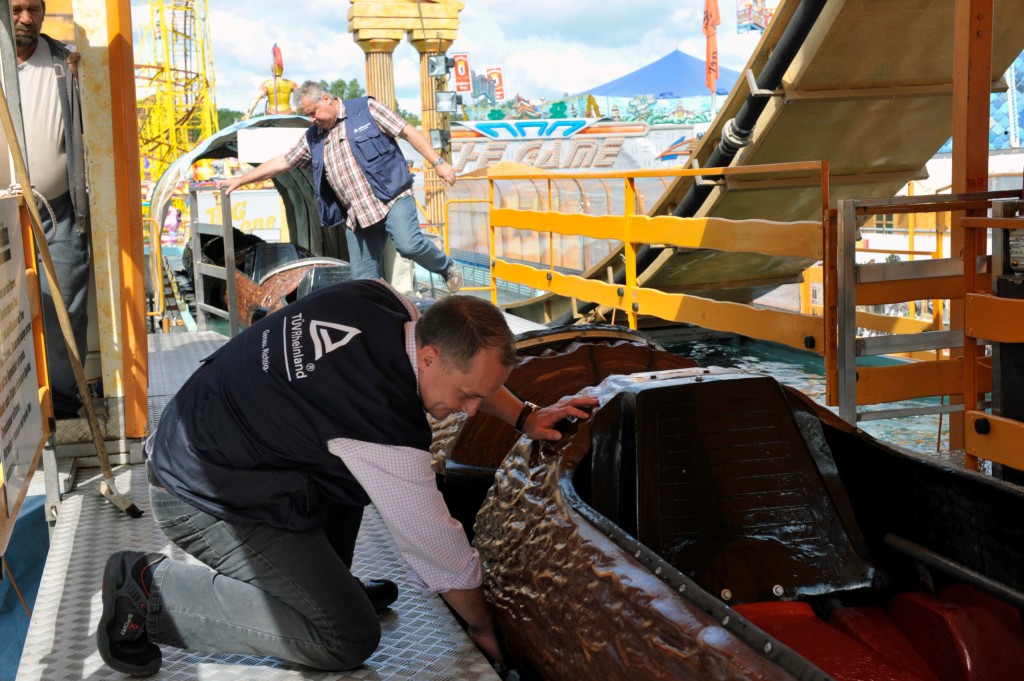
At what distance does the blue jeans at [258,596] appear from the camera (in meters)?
2.56

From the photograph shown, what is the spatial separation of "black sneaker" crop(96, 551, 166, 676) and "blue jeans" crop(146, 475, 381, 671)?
0.10 ft

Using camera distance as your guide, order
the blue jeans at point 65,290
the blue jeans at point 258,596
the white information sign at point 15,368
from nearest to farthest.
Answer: the blue jeans at point 258,596 < the white information sign at point 15,368 < the blue jeans at point 65,290

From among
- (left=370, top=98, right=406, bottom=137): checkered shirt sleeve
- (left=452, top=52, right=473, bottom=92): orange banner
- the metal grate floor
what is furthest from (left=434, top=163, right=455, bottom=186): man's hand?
(left=452, top=52, right=473, bottom=92): orange banner

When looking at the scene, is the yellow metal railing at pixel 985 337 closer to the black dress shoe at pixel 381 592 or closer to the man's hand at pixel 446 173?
the black dress shoe at pixel 381 592

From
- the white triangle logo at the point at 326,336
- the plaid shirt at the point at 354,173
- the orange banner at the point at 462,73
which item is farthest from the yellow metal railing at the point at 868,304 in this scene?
the orange banner at the point at 462,73

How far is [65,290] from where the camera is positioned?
4.54 m

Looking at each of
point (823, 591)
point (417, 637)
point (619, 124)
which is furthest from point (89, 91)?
point (619, 124)

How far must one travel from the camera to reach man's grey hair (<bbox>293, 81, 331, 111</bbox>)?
6.30 m

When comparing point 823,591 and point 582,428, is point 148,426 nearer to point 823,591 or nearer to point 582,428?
point 582,428

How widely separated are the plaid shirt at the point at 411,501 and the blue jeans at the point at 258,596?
32 centimetres

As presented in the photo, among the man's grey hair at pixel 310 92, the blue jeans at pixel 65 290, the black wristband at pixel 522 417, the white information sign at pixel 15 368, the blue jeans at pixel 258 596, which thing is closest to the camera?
the blue jeans at pixel 258 596

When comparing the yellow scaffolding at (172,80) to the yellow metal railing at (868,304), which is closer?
the yellow metal railing at (868,304)

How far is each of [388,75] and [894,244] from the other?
8258 mm

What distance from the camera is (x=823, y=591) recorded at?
2.62 meters
